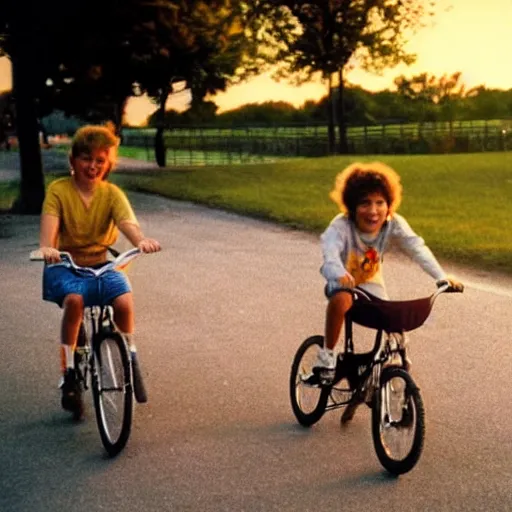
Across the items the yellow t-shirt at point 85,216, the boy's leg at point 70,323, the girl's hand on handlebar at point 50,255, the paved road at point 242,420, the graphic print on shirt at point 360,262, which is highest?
the yellow t-shirt at point 85,216

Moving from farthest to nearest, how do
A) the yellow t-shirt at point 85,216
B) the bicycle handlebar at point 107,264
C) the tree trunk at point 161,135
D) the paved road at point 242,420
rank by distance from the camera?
the tree trunk at point 161,135
the yellow t-shirt at point 85,216
the bicycle handlebar at point 107,264
the paved road at point 242,420

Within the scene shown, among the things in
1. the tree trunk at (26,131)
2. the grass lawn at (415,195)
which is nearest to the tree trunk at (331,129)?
the grass lawn at (415,195)

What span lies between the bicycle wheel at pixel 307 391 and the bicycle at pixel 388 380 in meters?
0.08

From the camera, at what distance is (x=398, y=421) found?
5270mm

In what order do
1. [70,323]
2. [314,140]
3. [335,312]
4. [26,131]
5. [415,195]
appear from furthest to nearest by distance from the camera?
[314,140] < [415,195] < [26,131] < [70,323] < [335,312]

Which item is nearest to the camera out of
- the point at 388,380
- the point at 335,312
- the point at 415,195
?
the point at 388,380

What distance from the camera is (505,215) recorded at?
19.9 m

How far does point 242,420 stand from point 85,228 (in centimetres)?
137

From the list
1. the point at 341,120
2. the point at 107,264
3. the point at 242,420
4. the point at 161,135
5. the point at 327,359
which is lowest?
the point at 242,420

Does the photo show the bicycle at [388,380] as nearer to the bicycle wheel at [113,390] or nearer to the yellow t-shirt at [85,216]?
the bicycle wheel at [113,390]

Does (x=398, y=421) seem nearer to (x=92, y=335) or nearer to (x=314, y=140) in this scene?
(x=92, y=335)

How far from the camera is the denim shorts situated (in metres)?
5.82

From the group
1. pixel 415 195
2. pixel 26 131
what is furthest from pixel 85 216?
pixel 415 195

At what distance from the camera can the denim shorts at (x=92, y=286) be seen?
229 inches
